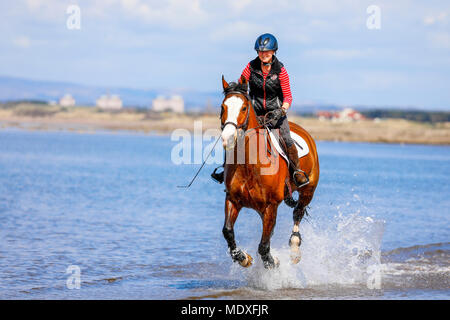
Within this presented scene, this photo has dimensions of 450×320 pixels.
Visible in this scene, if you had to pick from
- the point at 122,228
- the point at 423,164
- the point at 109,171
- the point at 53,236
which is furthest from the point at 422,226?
the point at 423,164

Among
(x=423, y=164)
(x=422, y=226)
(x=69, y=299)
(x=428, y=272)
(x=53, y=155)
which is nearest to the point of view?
(x=69, y=299)

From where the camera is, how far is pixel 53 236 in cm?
1864

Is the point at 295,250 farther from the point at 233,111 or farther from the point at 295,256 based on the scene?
the point at 233,111

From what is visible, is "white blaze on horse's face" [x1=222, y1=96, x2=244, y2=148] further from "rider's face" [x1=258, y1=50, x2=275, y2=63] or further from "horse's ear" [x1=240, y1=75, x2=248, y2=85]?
"rider's face" [x1=258, y1=50, x2=275, y2=63]

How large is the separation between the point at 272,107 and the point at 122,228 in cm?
984

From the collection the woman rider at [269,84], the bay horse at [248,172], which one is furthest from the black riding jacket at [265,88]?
the bay horse at [248,172]

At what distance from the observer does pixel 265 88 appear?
1205 centimetres

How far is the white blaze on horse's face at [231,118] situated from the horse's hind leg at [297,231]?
375 cm

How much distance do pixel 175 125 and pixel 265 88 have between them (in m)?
126

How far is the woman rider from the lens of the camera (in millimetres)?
11793

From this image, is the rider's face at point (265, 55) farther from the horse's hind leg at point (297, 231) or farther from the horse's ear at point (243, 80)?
the horse's hind leg at point (297, 231)

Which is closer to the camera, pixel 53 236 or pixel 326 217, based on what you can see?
pixel 53 236
